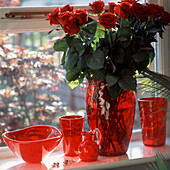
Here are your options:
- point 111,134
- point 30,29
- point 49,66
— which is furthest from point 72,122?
point 30,29

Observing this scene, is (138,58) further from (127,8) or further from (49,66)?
(49,66)

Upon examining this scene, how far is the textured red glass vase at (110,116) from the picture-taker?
1291mm

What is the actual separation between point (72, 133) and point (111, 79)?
33cm

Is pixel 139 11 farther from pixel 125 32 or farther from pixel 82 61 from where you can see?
pixel 82 61

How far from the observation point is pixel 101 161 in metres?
1.31

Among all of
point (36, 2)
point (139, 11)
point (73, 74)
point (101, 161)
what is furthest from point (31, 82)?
point (139, 11)

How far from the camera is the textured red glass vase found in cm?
129

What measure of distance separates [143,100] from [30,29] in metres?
0.65

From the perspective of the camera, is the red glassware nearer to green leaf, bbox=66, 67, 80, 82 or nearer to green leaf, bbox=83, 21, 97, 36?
green leaf, bbox=66, 67, 80, 82

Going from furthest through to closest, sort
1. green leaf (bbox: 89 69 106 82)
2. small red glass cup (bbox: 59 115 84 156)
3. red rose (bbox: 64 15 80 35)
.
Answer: small red glass cup (bbox: 59 115 84 156), green leaf (bbox: 89 69 106 82), red rose (bbox: 64 15 80 35)

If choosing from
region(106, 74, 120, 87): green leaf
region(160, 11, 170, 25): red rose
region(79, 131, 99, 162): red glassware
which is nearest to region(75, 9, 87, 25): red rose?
region(106, 74, 120, 87): green leaf

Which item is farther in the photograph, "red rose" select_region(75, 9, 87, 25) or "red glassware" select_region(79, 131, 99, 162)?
"red glassware" select_region(79, 131, 99, 162)

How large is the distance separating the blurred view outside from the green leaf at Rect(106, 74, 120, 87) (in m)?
0.37

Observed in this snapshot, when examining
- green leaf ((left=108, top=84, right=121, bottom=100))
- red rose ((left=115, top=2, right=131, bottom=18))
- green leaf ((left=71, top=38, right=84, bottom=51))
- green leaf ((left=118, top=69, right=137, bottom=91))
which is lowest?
green leaf ((left=108, top=84, right=121, bottom=100))
